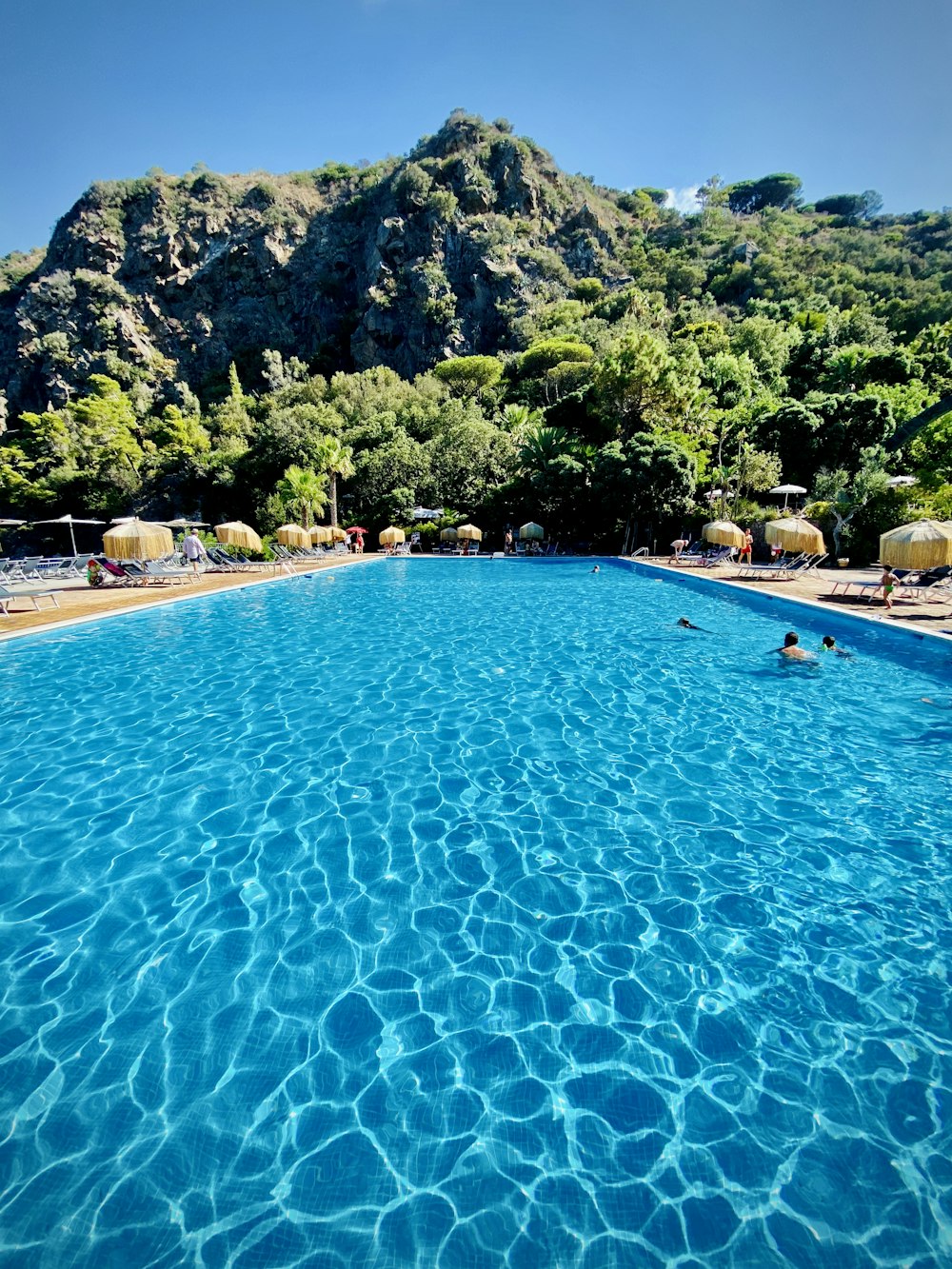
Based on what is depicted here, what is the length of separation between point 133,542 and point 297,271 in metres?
72.6

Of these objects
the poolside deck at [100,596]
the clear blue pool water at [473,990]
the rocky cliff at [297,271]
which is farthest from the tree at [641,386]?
the rocky cliff at [297,271]

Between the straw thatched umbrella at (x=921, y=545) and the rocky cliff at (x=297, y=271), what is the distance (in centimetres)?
5638

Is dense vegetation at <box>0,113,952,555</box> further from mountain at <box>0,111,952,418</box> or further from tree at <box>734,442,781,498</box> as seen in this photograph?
mountain at <box>0,111,952,418</box>

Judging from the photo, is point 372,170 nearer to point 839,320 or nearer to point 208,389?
point 208,389

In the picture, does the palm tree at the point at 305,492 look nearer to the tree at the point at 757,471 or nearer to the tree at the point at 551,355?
the tree at the point at 757,471

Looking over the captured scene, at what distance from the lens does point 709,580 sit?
1698cm

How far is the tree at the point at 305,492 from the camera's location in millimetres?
28203

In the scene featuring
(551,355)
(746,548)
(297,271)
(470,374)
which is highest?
(297,271)

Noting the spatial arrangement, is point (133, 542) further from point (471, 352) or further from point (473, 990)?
point (471, 352)

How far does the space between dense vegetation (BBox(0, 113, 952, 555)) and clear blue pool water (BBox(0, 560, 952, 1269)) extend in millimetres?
Result: 16089

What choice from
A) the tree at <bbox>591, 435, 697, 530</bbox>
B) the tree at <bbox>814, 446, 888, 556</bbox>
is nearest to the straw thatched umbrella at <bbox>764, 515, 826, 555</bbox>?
the tree at <bbox>814, 446, 888, 556</bbox>

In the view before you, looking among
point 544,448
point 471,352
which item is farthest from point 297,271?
point 544,448

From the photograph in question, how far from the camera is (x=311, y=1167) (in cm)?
230

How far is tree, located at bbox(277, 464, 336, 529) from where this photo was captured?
28.2 m
